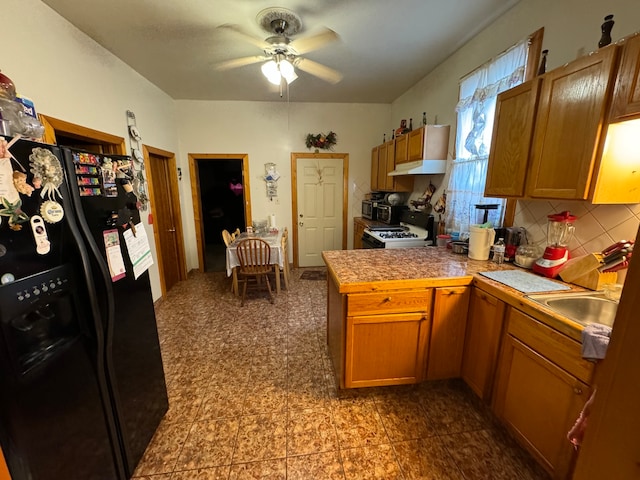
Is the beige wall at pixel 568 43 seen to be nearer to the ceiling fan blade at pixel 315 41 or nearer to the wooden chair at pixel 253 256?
the ceiling fan blade at pixel 315 41

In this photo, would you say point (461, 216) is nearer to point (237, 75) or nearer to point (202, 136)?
point (237, 75)

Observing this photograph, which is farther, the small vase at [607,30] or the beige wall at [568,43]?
the beige wall at [568,43]

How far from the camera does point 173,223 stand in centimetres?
403

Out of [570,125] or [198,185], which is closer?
[570,125]

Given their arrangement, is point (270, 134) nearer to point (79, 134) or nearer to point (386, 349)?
point (79, 134)

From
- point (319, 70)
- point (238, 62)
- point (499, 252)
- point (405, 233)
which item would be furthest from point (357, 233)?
point (238, 62)

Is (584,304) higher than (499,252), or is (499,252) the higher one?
(499,252)

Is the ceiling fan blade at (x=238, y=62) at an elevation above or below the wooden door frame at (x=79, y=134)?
above

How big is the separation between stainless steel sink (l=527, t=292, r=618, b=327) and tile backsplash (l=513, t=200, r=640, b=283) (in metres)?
0.21

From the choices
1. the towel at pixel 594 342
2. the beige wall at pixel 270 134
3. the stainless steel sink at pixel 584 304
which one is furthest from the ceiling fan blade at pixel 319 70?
the towel at pixel 594 342

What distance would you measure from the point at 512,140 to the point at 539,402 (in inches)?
59.9

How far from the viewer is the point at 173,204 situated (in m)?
4.02

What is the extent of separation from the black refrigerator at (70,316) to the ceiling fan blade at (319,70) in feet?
7.00

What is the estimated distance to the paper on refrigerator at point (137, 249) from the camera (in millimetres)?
1357
